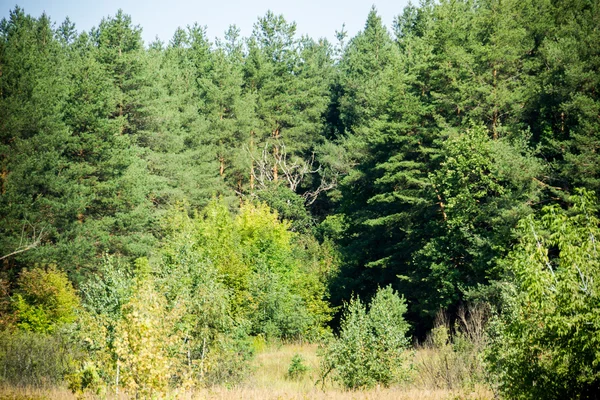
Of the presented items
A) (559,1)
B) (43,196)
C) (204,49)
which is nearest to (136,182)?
(43,196)

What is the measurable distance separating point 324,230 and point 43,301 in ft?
77.7

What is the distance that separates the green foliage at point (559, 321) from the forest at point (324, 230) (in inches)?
1.7

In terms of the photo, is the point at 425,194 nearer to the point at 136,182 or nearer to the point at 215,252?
the point at 215,252

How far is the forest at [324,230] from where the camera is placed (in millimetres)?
11008

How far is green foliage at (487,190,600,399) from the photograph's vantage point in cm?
918

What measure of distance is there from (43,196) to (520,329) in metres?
26.8

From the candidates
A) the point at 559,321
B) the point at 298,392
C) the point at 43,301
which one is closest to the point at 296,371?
the point at 298,392

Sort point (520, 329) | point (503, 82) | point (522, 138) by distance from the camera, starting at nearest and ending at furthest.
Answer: point (520, 329) → point (522, 138) → point (503, 82)

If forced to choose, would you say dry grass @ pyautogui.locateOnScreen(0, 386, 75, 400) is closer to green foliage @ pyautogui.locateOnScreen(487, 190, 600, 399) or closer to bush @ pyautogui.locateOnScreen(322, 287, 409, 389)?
bush @ pyautogui.locateOnScreen(322, 287, 409, 389)

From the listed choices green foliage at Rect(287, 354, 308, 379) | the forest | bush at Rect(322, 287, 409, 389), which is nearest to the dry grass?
the forest

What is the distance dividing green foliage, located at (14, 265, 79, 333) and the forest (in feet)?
0.44

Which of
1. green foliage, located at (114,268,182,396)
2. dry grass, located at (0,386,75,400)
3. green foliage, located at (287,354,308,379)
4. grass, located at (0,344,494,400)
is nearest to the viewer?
green foliage, located at (114,268,182,396)

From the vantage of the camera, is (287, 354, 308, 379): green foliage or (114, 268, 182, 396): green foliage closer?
(114, 268, 182, 396): green foliage

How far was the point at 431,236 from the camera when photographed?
98.9ft
